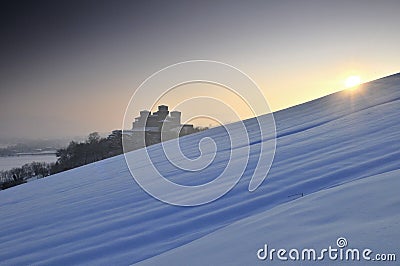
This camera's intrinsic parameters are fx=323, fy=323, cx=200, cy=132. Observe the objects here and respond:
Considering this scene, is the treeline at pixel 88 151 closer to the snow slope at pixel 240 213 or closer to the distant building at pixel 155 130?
the distant building at pixel 155 130

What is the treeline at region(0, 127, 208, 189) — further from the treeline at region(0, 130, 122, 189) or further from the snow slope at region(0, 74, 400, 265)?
the snow slope at region(0, 74, 400, 265)

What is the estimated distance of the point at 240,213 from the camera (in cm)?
347

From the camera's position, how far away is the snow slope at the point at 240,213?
2.11 meters

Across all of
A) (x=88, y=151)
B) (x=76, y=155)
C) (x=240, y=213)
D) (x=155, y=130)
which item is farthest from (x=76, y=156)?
(x=240, y=213)

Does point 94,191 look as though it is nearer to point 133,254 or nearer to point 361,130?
point 133,254

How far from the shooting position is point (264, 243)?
2.11 meters

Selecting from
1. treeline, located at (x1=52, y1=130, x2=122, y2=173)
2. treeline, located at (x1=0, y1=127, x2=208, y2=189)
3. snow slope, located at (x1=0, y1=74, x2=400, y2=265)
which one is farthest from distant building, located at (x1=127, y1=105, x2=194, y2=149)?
snow slope, located at (x1=0, y1=74, x2=400, y2=265)

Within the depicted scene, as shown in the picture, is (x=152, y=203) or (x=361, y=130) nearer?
(x=152, y=203)

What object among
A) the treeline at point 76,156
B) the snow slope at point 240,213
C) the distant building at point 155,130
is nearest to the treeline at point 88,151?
the treeline at point 76,156

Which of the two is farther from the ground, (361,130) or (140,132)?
(140,132)

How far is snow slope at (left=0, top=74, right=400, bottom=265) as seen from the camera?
211cm

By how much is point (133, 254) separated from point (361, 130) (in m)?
4.80

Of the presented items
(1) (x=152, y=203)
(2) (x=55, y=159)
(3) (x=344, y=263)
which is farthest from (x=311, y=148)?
(2) (x=55, y=159)

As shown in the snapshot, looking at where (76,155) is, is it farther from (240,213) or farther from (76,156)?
(240,213)
